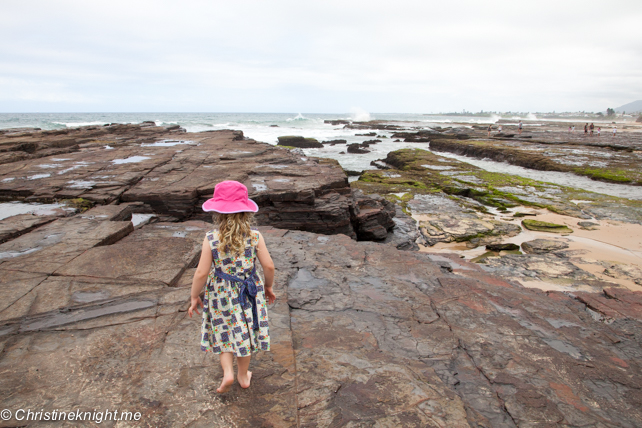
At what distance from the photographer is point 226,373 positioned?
7.18 ft

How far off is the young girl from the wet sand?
18.5 ft

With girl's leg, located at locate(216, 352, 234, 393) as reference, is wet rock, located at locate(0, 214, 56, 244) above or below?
above

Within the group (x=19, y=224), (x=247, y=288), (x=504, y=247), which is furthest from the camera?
(x=504, y=247)

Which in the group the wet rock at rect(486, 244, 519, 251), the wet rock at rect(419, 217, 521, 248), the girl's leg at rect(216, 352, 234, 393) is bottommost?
the wet rock at rect(486, 244, 519, 251)

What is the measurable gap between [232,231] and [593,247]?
29.9 ft

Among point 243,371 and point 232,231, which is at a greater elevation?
point 232,231

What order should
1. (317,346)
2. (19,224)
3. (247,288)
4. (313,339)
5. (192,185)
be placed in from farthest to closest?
(192,185)
(19,224)
(313,339)
(317,346)
(247,288)

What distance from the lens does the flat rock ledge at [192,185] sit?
22.3 feet

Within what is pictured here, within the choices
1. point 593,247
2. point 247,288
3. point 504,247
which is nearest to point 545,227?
point 593,247

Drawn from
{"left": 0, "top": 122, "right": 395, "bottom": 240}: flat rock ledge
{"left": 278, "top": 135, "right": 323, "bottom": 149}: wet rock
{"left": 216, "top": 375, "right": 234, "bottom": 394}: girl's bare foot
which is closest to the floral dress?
{"left": 216, "top": 375, "right": 234, "bottom": 394}: girl's bare foot

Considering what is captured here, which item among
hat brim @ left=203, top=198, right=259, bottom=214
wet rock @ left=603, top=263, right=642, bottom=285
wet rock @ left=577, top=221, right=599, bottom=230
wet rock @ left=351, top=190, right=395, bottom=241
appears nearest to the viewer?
hat brim @ left=203, top=198, right=259, bottom=214

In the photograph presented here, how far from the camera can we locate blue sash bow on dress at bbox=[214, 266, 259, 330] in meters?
2.22

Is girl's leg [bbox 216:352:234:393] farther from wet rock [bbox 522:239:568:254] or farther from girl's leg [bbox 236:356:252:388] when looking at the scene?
wet rock [bbox 522:239:568:254]

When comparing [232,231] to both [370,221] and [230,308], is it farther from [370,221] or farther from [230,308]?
[370,221]
